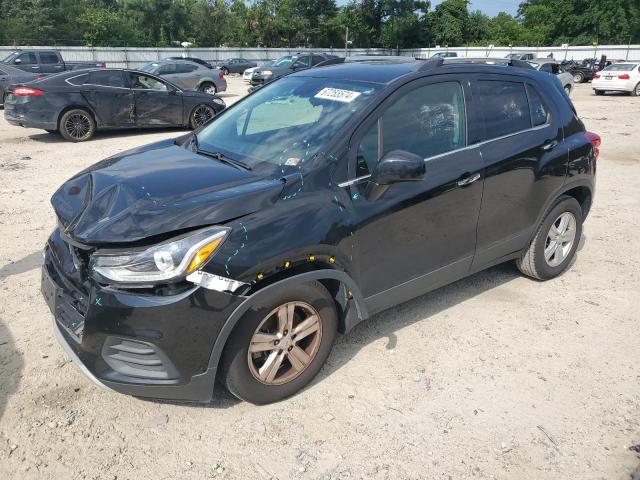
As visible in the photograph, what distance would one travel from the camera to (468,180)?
3643mm

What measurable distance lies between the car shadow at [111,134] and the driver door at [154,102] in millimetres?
394

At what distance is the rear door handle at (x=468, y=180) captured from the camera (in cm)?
361

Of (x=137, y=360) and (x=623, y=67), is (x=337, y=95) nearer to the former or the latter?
(x=137, y=360)

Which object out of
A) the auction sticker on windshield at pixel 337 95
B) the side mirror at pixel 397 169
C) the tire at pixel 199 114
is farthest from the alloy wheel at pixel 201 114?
the side mirror at pixel 397 169

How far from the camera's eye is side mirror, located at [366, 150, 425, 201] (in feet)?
9.81

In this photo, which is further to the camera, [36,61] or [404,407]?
[36,61]

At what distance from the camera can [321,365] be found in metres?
3.21

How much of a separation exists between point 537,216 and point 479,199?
32.5 inches

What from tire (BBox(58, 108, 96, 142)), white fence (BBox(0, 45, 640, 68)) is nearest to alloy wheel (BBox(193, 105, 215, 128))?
tire (BBox(58, 108, 96, 142))

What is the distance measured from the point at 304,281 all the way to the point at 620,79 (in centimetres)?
2592

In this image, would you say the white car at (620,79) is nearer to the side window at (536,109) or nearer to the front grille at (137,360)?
the side window at (536,109)

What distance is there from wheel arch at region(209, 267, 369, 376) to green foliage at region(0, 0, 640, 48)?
171ft

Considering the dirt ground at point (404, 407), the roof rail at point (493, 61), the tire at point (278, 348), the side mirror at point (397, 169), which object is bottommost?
the dirt ground at point (404, 407)

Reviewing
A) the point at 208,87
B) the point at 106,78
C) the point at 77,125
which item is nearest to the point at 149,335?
the point at 77,125
